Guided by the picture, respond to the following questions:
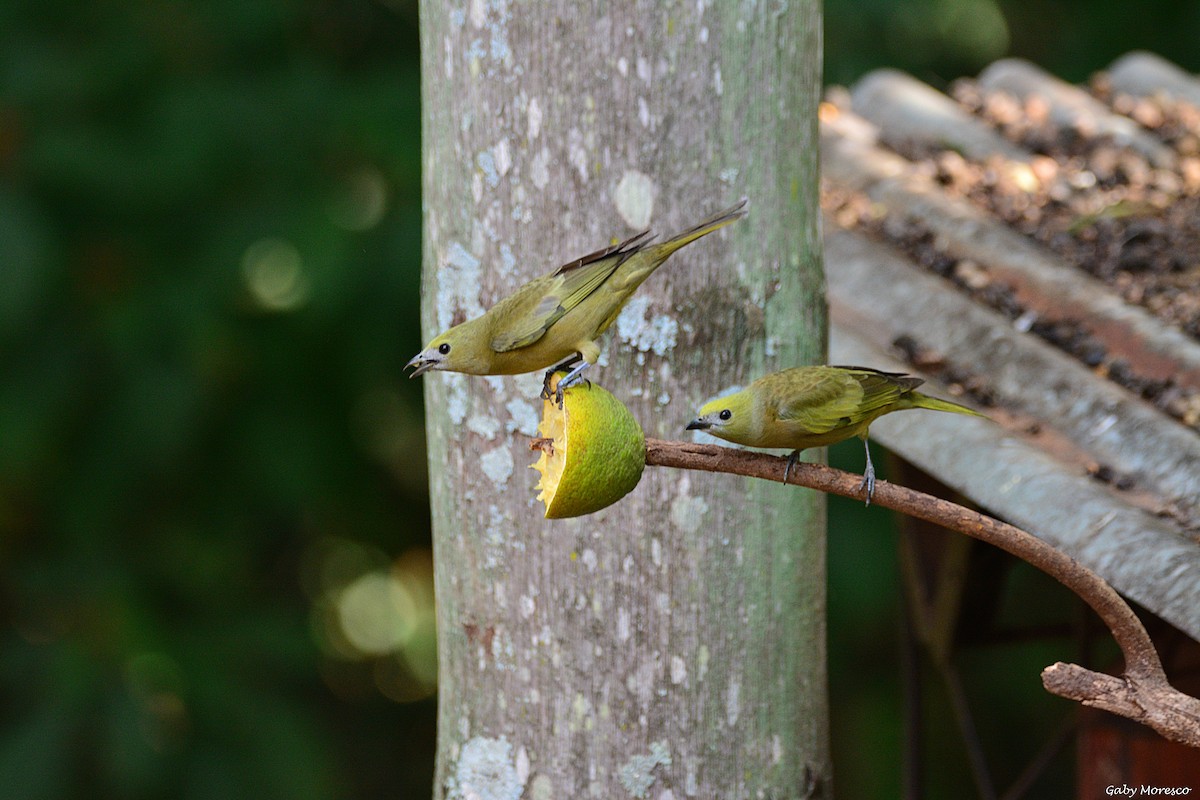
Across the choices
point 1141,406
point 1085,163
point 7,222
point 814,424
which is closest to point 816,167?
point 814,424

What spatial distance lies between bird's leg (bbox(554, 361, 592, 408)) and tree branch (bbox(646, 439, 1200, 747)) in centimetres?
17

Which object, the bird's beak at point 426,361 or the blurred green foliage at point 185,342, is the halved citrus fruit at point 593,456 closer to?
the bird's beak at point 426,361

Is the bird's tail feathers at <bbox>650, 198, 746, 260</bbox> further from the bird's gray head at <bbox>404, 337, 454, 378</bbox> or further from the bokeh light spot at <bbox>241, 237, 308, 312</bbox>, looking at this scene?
the bokeh light spot at <bbox>241, 237, 308, 312</bbox>

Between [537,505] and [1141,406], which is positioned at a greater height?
[1141,406]

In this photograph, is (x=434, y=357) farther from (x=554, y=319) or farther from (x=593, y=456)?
(x=593, y=456)

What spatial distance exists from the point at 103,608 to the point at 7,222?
5.50 feet

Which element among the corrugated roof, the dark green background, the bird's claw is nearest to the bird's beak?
the bird's claw

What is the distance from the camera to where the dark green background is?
4379mm

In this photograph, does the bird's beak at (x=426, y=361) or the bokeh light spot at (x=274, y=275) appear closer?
the bird's beak at (x=426, y=361)

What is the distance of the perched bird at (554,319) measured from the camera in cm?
188

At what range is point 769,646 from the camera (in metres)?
2.26

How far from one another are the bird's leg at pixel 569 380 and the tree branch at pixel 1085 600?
174 mm

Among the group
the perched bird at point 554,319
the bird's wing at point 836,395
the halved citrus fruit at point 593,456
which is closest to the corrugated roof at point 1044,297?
the bird's wing at point 836,395

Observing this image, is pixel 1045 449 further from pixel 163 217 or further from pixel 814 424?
pixel 163 217
